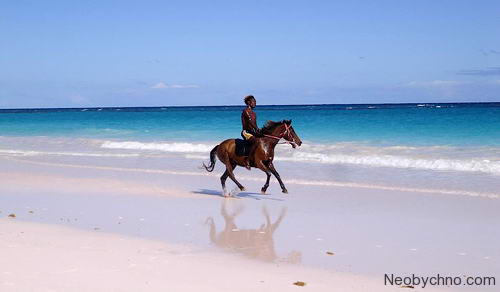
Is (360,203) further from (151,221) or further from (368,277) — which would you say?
(368,277)

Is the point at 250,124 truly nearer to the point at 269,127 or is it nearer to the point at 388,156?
the point at 269,127

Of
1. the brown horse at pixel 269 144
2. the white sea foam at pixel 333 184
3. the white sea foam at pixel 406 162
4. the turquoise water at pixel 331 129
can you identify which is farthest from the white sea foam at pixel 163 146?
the brown horse at pixel 269 144

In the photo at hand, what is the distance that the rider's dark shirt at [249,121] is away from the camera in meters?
12.9

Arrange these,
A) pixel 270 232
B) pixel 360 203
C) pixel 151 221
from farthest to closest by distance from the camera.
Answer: pixel 360 203 < pixel 151 221 < pixel 270 232

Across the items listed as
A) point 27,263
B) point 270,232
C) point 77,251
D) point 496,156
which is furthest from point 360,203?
point 496,156

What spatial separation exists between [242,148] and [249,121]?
745 millimetres

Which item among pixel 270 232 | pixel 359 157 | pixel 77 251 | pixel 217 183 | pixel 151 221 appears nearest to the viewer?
pixel 77 251

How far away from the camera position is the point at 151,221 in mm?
10312

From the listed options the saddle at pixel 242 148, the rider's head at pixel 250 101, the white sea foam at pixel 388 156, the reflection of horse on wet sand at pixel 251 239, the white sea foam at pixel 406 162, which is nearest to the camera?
the reflection of horse on wet sand at pixel 251 239

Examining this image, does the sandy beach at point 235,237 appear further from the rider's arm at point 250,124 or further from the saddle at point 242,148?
the rider's arm at point 250,124

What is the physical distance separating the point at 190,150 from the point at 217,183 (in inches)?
477

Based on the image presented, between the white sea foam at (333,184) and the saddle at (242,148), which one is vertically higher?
the saddle at (242,148)

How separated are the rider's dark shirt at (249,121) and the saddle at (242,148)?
349 mm

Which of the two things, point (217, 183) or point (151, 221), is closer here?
point (151, 221)
